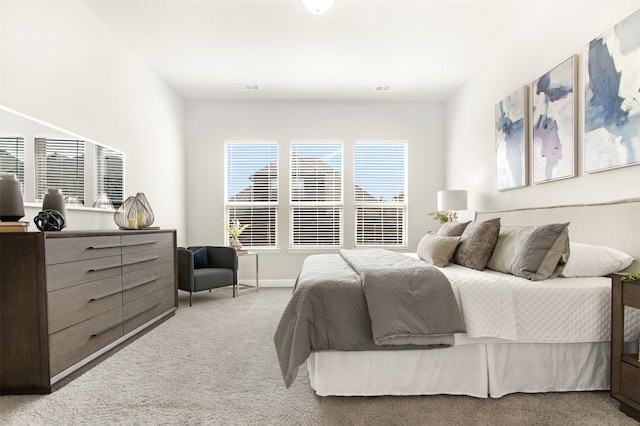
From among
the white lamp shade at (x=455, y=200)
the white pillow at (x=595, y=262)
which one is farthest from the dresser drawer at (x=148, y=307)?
the white lamp shade at (x=455, y=200)

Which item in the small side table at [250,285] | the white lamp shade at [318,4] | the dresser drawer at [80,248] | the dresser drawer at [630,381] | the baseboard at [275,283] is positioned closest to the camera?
the dresser drawer at [630,381]

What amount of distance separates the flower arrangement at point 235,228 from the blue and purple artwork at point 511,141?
357cm

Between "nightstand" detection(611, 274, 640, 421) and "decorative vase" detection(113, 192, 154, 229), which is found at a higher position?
"decorative vase" detection(113, 192, 154, 229)

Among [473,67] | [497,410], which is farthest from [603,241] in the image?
[473,67]

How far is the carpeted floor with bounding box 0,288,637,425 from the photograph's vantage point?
188cm

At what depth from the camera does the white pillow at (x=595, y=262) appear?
229 cm

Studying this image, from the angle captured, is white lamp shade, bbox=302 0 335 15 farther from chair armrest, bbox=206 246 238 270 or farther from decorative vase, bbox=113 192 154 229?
chair armrest, bbox=206 246 238 270

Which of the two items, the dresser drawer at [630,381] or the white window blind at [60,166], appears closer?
the dresser drawer at [630,381]

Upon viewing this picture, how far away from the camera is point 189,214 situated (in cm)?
595

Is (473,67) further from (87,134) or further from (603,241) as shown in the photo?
(87,134)

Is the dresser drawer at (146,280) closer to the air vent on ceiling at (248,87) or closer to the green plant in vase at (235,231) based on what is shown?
the green plant in vase at (235,231)

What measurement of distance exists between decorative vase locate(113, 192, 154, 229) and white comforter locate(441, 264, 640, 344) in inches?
118

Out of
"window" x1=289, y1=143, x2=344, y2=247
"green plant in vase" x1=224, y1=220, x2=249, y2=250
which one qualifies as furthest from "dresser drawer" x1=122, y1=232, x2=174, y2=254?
"window" x1=289, y1=143, x2=344, y2=247

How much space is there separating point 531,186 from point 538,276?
1563mm
